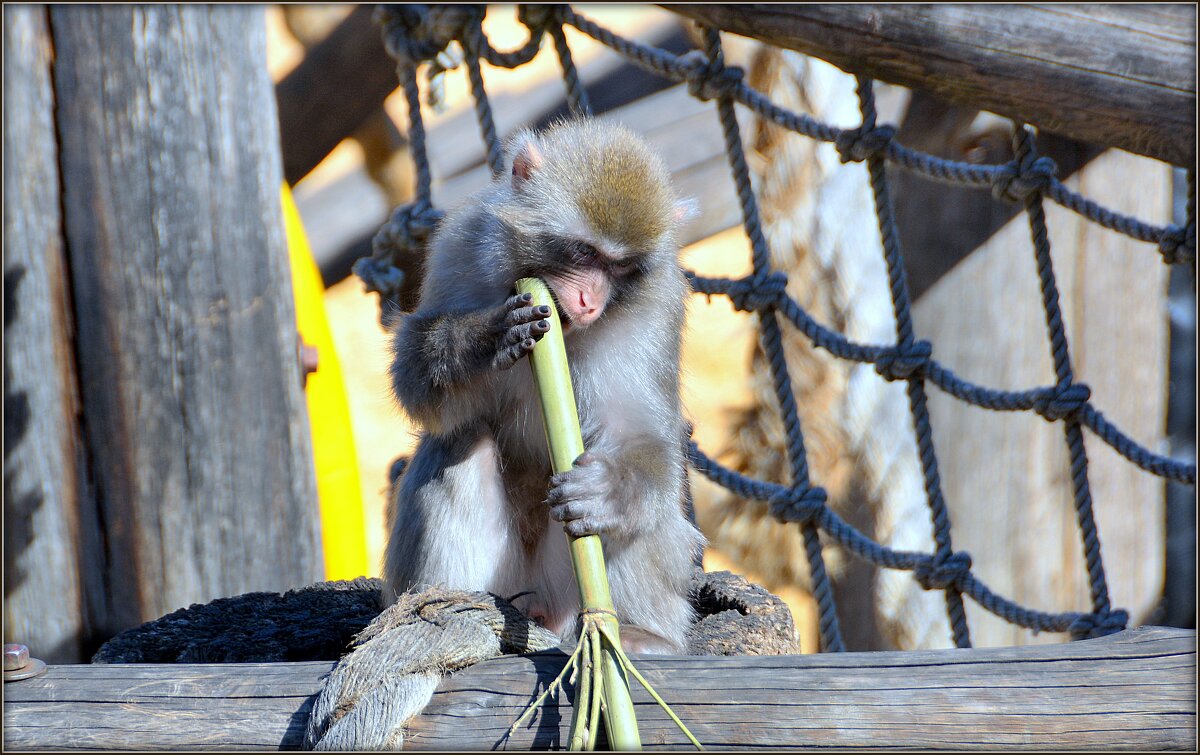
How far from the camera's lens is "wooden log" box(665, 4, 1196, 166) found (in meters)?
2.04

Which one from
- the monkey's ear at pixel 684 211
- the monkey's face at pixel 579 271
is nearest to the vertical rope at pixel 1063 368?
the monkey's ear at pixel 684 211

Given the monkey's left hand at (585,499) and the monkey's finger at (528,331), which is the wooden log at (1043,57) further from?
the monkey's left hand at (585,499)

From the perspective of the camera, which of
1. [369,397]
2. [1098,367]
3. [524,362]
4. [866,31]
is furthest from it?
[369,397]

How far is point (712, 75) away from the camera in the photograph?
299 centimetres

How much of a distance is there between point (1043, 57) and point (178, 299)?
6.78ft

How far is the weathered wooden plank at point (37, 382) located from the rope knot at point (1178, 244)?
2.72m

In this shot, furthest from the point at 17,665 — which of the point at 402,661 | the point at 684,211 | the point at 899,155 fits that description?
the point at 899,155

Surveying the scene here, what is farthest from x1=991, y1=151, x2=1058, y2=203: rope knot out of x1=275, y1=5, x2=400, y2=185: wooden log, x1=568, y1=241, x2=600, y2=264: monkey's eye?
x1=275, y1=5, x2=400, y2=185: wooden log

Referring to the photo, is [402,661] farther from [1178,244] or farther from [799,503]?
[1178,244]

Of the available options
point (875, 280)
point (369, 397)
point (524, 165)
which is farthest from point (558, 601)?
point (369, 397)

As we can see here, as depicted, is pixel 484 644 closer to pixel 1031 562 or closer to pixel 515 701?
pixel 515 701

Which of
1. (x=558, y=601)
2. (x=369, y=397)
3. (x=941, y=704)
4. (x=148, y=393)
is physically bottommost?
(x=941, y=704)

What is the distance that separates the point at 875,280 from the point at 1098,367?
1015 mm

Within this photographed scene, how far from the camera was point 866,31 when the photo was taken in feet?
7.13
